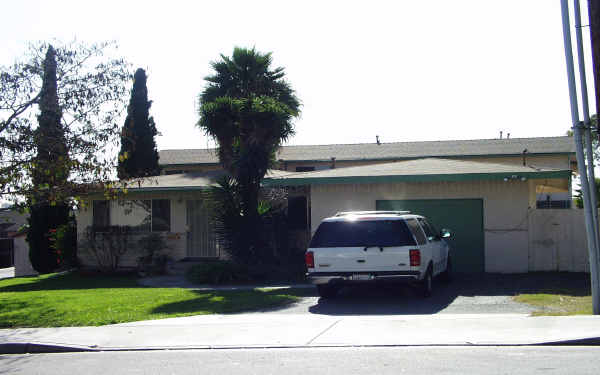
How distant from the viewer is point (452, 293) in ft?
45.8

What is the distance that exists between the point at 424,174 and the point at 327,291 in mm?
5153

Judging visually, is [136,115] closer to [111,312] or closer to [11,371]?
[111,312]

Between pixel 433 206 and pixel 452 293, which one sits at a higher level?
pixel 433 206

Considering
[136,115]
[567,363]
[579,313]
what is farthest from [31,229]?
[567,363]

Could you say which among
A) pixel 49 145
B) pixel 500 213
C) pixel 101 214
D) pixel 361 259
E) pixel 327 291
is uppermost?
pixel 49 145

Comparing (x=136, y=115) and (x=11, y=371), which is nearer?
(x=11, y=371)

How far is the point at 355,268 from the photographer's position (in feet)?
41.1

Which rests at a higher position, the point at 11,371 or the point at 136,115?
the point at 136,115

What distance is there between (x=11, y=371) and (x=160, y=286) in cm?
930

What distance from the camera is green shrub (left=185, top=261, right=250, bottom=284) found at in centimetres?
1711

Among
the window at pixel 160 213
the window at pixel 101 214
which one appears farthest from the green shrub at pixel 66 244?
the window at pixel 160 213

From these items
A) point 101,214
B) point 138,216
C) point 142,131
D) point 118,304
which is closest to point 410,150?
point 142,131

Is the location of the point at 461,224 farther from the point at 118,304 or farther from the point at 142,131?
the point at 142,131

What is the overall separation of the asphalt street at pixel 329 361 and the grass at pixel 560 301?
3.28 meters
